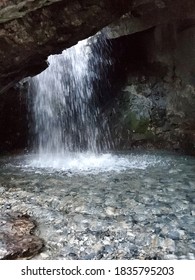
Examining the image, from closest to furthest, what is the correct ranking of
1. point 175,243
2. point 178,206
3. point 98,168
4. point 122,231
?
1. point 175,243
2. point 122,231
3. point 178,206
4. point 98,168

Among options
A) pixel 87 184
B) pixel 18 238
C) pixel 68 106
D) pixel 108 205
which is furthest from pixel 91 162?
pixel 18 238

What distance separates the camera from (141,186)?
561cm

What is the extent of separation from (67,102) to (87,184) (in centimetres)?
490

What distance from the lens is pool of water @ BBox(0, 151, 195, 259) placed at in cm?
375

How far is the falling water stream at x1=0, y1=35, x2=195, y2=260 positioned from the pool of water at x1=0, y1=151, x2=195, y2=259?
0.04ft

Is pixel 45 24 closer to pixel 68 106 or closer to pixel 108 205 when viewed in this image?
pixel 108 205

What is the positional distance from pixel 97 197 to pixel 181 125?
4435 millimetres

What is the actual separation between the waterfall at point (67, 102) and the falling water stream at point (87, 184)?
1.2 inches

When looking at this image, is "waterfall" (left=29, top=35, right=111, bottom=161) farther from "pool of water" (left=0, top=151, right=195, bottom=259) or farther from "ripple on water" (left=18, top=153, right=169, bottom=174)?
"pool of water" (left=0, top=151, right=195, bottom=259)

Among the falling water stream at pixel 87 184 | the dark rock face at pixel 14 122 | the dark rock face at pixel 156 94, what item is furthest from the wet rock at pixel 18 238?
the dark rock face at pixel 14 122

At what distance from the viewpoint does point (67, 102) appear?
33.6ft

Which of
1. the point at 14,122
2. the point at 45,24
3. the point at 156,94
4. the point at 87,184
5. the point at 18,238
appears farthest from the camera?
the point at 14,122

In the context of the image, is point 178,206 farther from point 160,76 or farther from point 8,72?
point 160,76
